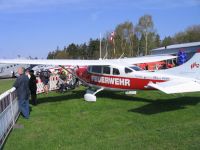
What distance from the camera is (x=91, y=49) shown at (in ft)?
405

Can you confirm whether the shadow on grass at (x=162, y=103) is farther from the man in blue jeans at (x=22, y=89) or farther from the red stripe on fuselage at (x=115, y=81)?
the man in blue jeans at (x=22, y=89)

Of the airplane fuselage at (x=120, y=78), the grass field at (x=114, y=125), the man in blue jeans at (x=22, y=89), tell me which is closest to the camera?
the grass field at (x=114, y=125)

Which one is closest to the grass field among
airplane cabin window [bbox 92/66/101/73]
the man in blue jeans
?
the man in blue jeans

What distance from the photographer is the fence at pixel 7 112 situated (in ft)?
28.8

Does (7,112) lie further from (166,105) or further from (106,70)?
(106,70)

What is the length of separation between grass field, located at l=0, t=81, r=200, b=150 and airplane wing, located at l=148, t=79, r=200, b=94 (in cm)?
87

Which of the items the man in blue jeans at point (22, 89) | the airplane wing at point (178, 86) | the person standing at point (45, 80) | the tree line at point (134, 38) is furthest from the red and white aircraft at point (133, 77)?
the tree line at point (134, 38)

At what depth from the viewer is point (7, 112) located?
32.8 ft

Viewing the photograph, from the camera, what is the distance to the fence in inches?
346

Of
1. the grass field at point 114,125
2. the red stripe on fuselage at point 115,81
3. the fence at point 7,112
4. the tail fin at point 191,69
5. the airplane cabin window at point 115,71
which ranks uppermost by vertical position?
the tail fin at point 191,69

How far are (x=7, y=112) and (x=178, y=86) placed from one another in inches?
229

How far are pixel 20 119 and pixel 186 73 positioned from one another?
6651mm

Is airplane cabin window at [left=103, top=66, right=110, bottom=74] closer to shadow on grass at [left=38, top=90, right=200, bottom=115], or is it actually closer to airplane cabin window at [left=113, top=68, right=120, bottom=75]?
airplane cabin window at [left=113, top=68, right=120, bottom=75]

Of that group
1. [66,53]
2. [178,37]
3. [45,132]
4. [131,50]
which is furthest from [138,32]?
[45,132]
